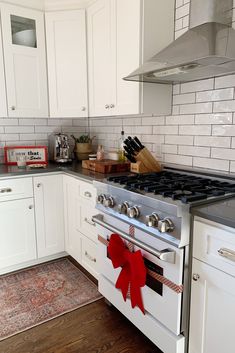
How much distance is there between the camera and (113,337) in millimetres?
1678

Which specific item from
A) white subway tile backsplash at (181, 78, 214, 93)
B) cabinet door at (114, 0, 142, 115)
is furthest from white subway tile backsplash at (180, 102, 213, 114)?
cabinet door at (114, 0, 142, 115)

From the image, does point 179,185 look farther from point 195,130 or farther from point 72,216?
point 72,216

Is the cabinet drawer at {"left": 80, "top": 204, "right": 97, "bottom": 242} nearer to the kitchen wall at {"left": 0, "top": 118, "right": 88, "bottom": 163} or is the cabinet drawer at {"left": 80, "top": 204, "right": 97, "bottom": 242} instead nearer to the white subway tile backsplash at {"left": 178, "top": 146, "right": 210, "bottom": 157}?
the white subway tile backsplash at {"left": 178, "top": 146, "right": 210, "bottom": 157}

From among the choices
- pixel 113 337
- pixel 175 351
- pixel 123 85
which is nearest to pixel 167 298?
pixel 175 351

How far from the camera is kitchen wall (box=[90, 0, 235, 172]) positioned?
5.53 ft

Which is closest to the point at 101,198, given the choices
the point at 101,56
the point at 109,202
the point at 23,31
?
the point at 109,202

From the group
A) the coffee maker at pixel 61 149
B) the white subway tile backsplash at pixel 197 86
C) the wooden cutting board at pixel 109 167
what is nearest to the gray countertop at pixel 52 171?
the wooden cutting board at pixel 109 167

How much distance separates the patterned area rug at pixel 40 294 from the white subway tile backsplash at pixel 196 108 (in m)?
1.53

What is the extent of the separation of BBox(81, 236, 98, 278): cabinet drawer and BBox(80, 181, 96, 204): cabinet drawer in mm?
348

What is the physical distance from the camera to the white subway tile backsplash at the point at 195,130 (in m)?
1.82

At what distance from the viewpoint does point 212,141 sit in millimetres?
1789

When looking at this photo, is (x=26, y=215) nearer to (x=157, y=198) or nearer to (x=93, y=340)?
(x=93, y=340)

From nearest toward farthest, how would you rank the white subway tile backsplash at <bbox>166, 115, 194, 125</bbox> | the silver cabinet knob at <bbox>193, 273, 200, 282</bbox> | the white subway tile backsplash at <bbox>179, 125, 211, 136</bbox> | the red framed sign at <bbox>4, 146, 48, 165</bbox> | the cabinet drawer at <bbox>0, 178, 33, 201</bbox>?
the silver cabinet knob at <bbox>193, 273, 200, 282</bbox> < the white subway tile backsplash at <bbox>179, 125, 211, 136</bbox> < the white subway tile backsplash at <bbox>166, 115, 194, 125</bbox> < the cabinet drawer at <bbox>0, 178, 33, 201</bbox> < the red framed sign at <bbox>4, 146, 48, 165</bbox>

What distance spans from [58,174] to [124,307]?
4.25ft
